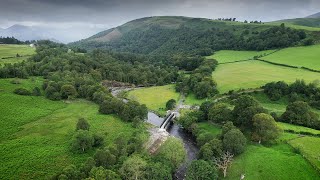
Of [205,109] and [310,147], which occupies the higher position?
[205,109]

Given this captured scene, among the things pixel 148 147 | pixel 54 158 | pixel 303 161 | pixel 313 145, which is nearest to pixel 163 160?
pixel 148 147

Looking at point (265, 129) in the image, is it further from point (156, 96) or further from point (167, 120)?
point (156, 96)

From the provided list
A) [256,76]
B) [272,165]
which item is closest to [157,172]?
[272,165]

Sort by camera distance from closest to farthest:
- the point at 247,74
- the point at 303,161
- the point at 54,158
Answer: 1. the point at 303,161
2. the point at 54,158
3. the point at 247,74

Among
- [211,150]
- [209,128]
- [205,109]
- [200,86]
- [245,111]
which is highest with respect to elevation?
[245,111]

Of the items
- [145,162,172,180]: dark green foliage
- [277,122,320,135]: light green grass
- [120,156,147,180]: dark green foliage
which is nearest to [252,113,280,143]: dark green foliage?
[277,122,320,135]: light green grass

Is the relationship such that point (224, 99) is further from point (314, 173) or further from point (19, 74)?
point (19, 74)
